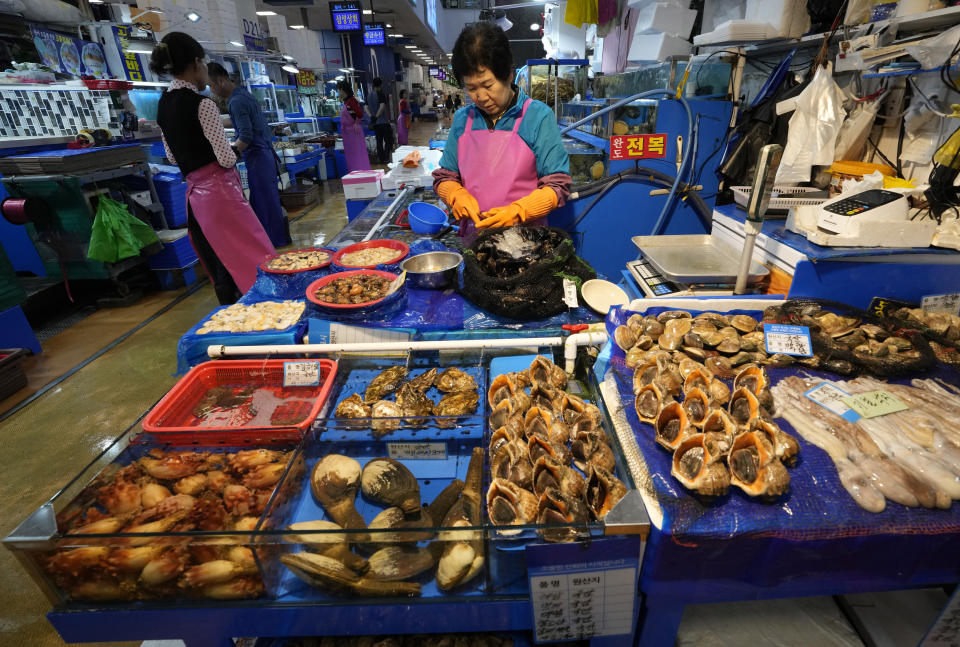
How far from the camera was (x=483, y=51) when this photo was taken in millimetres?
2377

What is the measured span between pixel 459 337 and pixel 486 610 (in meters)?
1.16

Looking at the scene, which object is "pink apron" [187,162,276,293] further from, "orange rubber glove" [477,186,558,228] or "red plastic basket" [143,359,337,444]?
"orange rubber glove" [477,186,558,228]

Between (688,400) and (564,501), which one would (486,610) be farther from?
(688,400)

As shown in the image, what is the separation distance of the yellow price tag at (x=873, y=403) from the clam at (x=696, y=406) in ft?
1.47

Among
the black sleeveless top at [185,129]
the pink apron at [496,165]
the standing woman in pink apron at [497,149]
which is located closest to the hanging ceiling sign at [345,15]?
the black sleeveless top at [185,129]

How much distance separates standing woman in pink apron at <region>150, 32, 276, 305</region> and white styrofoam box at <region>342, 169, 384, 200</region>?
175 cm

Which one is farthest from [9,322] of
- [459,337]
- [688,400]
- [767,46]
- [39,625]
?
[767,46]

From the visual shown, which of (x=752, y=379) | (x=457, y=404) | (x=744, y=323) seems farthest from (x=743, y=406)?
(x=457, y=404)

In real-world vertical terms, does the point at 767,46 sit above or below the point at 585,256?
above

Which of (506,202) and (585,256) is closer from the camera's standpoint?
(506,202)

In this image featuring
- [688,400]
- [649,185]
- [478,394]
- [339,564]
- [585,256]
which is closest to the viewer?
[339,564]

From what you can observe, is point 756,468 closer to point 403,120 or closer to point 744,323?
point 744,323

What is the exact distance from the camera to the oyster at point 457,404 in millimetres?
1629

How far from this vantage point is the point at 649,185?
3639 millimetres
